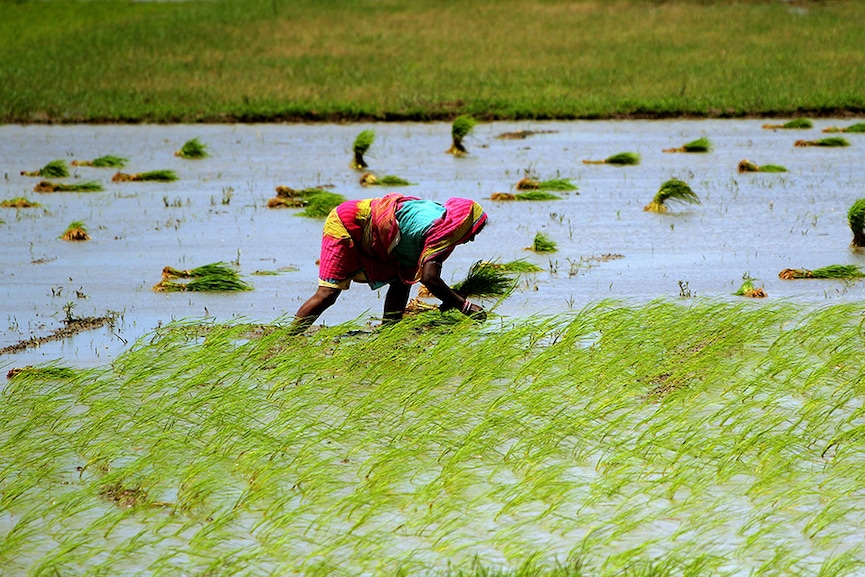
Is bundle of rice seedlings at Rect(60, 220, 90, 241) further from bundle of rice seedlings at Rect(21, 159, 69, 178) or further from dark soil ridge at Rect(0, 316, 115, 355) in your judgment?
bundle of rice seedlings at Rect(21, 159, 69, 178)

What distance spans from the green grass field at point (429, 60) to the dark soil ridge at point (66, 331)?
8.96 metres

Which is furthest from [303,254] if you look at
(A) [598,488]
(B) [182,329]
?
(A) [598,488]

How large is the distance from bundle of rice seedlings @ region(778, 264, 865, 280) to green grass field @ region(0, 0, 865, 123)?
25.0ft

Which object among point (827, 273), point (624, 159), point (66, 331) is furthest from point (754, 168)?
point (66, 331)

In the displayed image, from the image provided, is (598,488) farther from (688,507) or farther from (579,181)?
(579,181)

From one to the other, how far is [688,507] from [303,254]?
4419mm

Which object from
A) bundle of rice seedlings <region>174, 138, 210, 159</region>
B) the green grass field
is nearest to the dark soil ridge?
bundle of rice seedlings <region>174, 138, 210, 159</region>

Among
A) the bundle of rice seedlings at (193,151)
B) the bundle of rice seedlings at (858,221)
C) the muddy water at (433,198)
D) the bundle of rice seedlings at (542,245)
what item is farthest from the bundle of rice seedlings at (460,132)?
the bundle of rice seedlings at (858,221)

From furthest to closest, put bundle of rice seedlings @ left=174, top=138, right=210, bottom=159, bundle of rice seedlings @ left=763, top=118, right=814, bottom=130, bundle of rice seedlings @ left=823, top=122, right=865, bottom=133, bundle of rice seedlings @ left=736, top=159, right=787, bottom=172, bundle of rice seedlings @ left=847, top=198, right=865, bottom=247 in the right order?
bundle of rice seedlings @ left=763, top=118, right=814, bottom=130
bundle of rice seedlings @ left=823, top=122, right=865, bottom=133
bundle of rice seedlings @ left=174, top=138, right=210, bottom=159
bundle of rice seedlings @ left=736, top=159, right=787, bottom=172
bundle of rice seedlings @ left=847, top=198, right=865, bottom=247

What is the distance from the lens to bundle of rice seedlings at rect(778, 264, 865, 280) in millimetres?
6797

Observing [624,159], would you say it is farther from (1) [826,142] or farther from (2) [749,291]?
→ (2) [749,291]

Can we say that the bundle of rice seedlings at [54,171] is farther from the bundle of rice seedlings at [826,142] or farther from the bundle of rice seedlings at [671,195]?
the bundle of rice seedlings at [826,142]

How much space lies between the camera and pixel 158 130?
14.5 m

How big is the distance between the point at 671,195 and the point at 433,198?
188 centimetres
